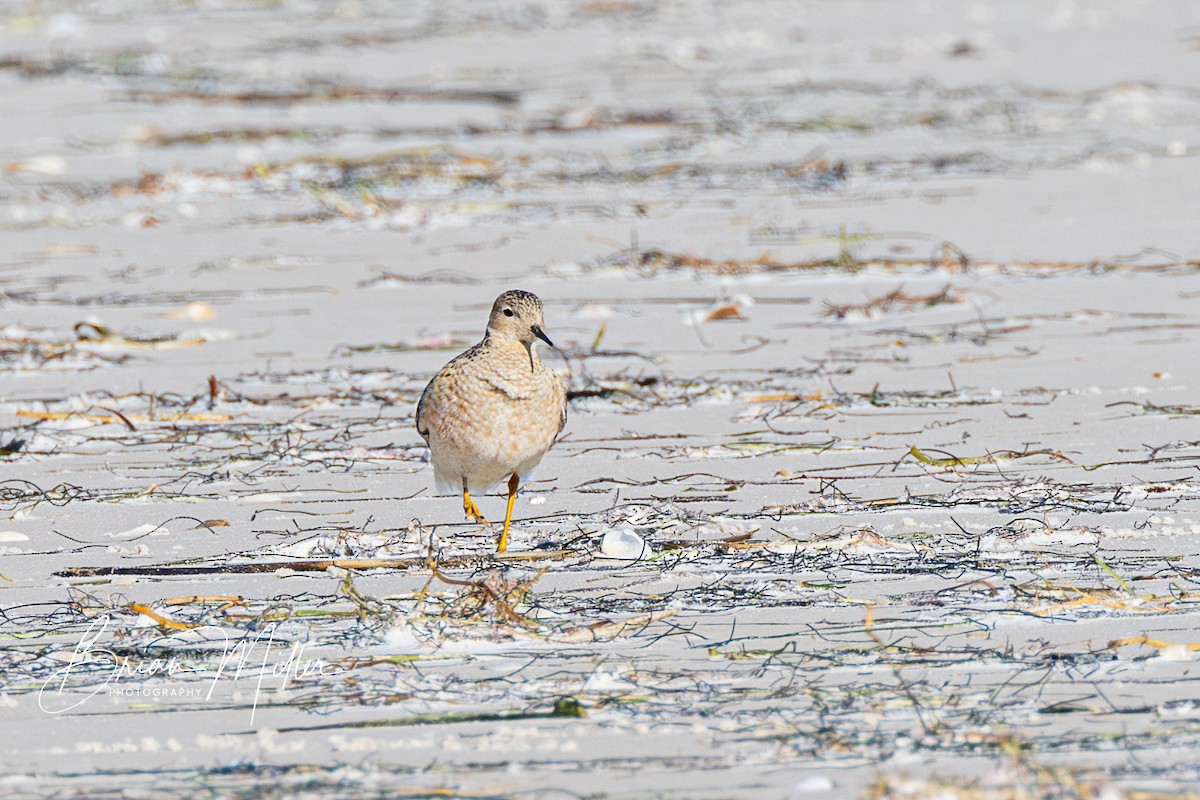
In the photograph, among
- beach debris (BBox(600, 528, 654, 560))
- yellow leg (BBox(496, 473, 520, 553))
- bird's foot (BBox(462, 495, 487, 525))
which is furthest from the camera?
bird's foot (BBox(462, 495, 487, 525))

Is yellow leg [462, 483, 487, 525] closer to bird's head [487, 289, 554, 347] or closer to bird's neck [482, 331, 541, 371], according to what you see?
bird's neck [482, 331, 541, 371]

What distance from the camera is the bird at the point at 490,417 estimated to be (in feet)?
16.5

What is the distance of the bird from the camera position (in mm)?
5043

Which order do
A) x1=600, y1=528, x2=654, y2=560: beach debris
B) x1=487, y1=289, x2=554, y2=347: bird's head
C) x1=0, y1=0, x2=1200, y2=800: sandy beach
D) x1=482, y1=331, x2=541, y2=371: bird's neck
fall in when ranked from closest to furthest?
x1=0, y1=0, x2=1200, y2=800: sandy beach, x1=600, y1=528, x2=654, y2=560: beach debris, x1=482, y1=331, x2=541, y2=371: bird's neck, x1=487, y1=289, x2=554, y2=347: bird's head

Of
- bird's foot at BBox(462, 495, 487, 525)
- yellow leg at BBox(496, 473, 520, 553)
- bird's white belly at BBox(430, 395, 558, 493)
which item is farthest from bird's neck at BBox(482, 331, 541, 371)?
bird's foot at BBox(462, 495, 487, 525)

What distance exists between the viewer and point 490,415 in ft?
16.7

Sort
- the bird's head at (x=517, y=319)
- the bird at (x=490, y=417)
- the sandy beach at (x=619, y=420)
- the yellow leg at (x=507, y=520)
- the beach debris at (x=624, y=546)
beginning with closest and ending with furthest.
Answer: the sandy beach at (x=619, y=420) → the beach debris at (x=624, y=546) → the yellow leg at (x=507, y=520) → the bird at (x=490, y=417) → the bird's head at (x=517, y=319)

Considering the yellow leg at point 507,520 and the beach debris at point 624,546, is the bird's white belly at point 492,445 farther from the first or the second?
the beach debris at point 624,546

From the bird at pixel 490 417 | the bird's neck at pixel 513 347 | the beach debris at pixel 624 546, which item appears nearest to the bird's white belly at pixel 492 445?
the bird at pixel 490 417

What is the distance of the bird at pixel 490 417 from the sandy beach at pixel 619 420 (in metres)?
0.13

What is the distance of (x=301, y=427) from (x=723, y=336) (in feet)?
6.66

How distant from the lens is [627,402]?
6.22 m

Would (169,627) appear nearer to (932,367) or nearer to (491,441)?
(491,441)

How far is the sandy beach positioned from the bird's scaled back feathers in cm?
14
